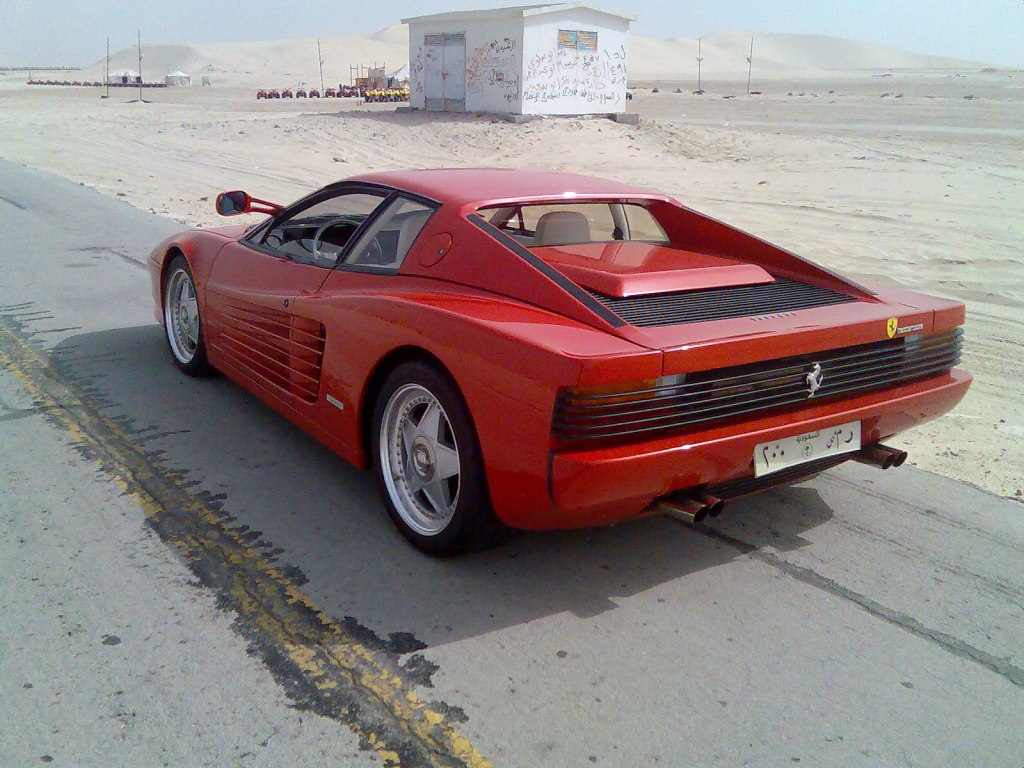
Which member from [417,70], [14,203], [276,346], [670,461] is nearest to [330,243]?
[276,346]

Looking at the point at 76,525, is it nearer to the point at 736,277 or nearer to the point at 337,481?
the point at 337,481

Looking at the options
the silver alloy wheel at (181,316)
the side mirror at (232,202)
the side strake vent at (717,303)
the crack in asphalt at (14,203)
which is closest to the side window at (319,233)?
the side mirror at (232,202)

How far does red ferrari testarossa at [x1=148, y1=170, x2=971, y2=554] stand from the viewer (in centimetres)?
287

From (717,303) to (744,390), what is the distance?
55 centimetres

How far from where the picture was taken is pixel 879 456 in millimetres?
3588

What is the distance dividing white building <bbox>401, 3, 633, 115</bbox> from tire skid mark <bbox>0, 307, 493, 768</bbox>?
25.5 metres

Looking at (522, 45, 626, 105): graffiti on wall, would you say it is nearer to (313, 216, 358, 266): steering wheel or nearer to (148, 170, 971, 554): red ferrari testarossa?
(313, 216, 358, 266): steering wheel

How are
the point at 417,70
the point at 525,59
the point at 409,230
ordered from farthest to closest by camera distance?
the point at 417,70
the point at 525,59
the point at 409,230

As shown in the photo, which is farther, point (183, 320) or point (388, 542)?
point (183, 320)

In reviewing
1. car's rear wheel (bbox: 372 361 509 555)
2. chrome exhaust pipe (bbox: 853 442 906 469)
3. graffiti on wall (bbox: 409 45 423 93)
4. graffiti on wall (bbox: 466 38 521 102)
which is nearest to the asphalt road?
car's rear wheel (bbox: 372 361 509 555)

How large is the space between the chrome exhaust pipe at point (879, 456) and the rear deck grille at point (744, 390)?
28cm

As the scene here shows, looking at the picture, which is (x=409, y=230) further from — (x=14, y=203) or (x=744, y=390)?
(x=14, y=203)

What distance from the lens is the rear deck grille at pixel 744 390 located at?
9.18 feet

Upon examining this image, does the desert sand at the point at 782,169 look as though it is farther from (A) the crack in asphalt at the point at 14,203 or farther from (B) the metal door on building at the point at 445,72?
(A) the crack in asphalt at the point at 14,203
